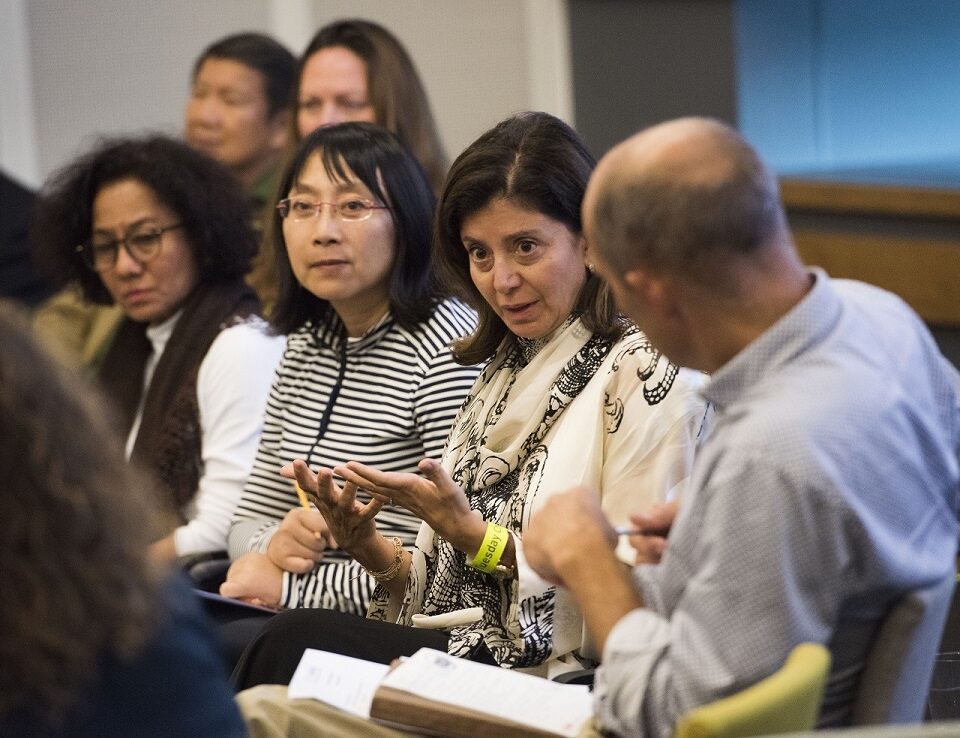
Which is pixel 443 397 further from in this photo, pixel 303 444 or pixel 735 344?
pixel 735 344

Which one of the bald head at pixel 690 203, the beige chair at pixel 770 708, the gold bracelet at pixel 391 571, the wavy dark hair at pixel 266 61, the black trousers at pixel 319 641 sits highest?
the wavy dark hair at pixel 266 61

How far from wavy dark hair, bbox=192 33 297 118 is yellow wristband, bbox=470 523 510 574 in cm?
248

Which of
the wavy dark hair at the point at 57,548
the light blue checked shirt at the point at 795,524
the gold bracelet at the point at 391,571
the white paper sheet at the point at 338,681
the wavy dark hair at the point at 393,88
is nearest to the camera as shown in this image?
the wavy dark hair at the point at 57,548

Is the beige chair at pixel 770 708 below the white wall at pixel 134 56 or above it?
below

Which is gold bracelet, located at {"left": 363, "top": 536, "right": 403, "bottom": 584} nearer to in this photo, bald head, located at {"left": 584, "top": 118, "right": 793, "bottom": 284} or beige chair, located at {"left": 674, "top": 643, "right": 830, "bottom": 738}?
bald head, located at {"left": 584, "top": 118, "right": 793, "bottom": 284}

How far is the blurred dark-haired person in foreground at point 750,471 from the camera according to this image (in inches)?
52.1

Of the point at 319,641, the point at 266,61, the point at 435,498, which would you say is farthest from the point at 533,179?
the point at 266,61

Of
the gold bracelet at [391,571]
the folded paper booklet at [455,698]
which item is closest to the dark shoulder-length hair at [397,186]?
the gold bracelet at [391,571]

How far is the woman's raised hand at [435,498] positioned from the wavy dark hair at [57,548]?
2.67ft

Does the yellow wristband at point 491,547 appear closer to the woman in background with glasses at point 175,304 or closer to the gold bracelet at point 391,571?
the gold bracelet at point 391,571

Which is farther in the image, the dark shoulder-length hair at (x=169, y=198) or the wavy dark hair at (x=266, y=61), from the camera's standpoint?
the wavy dark hair at (x=266, y=61)

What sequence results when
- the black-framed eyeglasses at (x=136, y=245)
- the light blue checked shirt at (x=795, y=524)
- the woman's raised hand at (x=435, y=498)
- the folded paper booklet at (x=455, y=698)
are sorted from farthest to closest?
the black-framed eyeglasses at (x=136, y=245) → the woman's raised hand at (x=435, y=498) → the folded paper booklet at (x=455, y=698) → the light blue checked shirt at (x=795, y=524)

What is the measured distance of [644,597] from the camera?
1499 mm

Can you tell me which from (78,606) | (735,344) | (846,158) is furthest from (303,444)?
(846,158)
